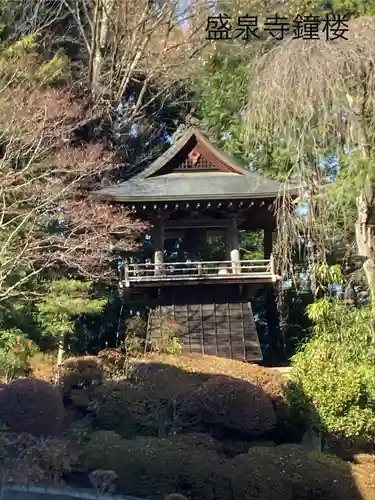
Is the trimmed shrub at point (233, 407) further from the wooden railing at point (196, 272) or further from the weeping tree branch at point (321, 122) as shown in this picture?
the wooden railing at point (196, 272)

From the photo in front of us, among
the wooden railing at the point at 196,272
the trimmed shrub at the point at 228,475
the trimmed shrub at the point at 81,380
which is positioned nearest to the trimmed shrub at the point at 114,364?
the trimmed shrub at the point at 81,380

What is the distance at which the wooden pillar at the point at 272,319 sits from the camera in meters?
13.8

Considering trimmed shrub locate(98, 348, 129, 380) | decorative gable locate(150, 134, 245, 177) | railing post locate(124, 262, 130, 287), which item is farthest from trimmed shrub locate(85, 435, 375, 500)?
decorative gable locate(150, 134, 245, 177)

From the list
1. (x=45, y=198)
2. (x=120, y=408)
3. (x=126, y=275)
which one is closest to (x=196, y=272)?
(x=126, y=275)

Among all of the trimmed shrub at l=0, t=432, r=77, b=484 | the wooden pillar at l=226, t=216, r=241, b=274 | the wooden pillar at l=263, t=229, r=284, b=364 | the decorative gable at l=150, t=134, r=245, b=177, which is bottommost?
the wooden pillar at l=263, t=229, r=284, b=364

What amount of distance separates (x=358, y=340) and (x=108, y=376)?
3.93 m

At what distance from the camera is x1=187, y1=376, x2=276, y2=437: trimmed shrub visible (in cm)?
783

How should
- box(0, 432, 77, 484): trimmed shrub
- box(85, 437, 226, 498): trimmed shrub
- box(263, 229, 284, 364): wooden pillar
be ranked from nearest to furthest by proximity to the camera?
box(0, 432, 77, 484): trimmed shrub < box(85, 437, 226, 498): trimmed shrub < box(263, 229, 284, 364): wooden pillar

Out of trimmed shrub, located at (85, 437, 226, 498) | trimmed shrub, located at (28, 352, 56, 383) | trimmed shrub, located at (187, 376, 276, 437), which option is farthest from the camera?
trimmed shrub, located at (28, 352, 56, 383)

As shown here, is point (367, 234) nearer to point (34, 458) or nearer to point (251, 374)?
point (251, 374)

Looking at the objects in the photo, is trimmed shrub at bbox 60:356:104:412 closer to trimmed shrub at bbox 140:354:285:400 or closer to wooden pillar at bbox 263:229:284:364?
trimmed shrub at bbox 140:354:285:400

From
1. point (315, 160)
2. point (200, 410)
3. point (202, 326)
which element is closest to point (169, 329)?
point (202, 326)

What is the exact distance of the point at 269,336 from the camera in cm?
1520

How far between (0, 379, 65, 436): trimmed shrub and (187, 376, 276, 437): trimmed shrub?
1843 millimetres
